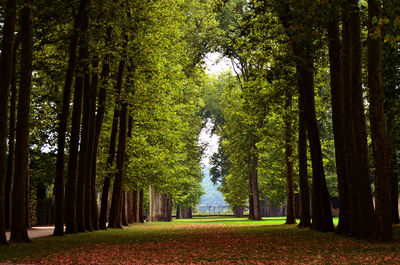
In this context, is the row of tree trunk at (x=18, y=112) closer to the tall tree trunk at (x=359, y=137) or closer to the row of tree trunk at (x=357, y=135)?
the row of tree trunk at (x=357, y=135)

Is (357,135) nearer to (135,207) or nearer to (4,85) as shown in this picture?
(4,85)

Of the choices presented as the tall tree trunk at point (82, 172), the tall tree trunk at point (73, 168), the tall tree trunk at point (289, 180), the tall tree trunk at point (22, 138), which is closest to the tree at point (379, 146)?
the tall tree trunk at point (22, 138)

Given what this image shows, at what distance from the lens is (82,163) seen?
23141 millimetres

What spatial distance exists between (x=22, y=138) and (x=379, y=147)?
35.5 ft

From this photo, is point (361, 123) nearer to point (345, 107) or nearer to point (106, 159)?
point (345, 107)

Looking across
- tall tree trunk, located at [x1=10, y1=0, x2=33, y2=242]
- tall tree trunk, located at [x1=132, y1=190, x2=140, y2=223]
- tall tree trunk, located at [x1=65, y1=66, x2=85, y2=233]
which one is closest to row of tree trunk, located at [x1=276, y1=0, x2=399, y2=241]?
tall tree trunk, located at [x1=10, y1=0, x2=33, y2=242]

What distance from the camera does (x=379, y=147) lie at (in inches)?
546

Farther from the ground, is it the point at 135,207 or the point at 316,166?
the point at 316,166

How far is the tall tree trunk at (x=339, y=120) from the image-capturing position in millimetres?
18125

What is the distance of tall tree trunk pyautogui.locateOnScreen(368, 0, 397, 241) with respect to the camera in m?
13.7

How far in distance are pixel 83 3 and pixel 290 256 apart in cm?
1371

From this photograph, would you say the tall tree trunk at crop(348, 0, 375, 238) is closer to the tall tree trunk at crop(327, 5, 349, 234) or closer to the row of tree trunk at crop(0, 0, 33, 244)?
the tall tree trunk at crop(327, 5, 349, 234)

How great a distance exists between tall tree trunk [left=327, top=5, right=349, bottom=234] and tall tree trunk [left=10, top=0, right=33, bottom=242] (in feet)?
34.1

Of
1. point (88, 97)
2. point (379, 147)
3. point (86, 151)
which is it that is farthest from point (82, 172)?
point (379, 147)
